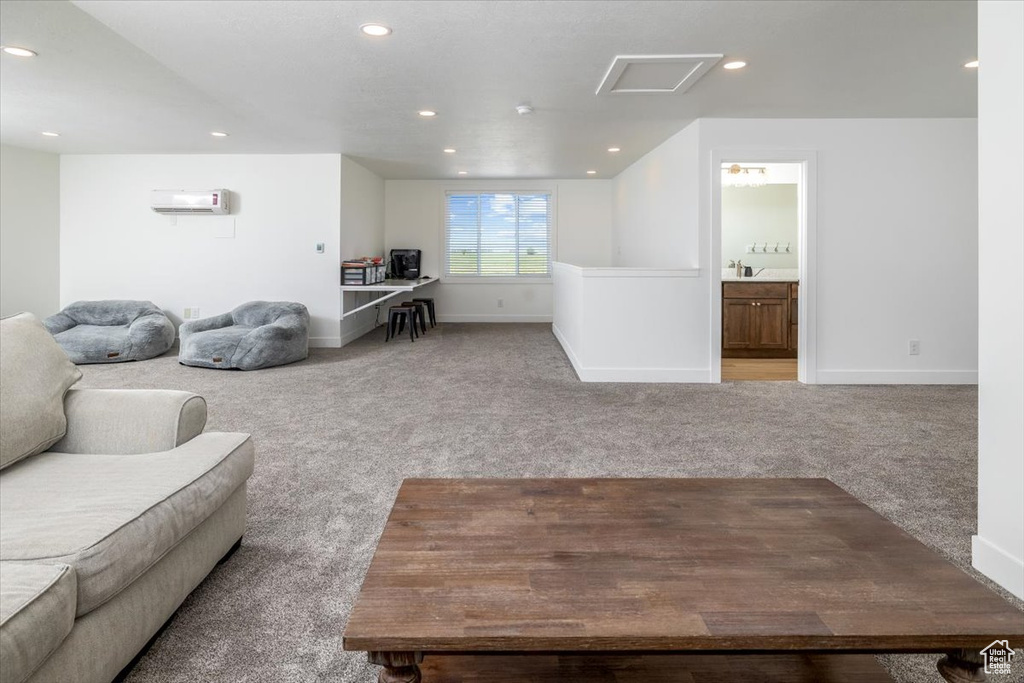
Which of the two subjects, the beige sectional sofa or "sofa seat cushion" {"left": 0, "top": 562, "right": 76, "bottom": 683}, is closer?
"sofa seat cushion" {"left": 0, "top": 562, "right": 76, "bottom": 683}

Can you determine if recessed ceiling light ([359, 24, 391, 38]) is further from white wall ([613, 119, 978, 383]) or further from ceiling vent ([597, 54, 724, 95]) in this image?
white wall ([613, 119, 978, 383])

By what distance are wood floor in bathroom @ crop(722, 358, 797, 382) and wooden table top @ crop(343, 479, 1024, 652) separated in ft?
13.6

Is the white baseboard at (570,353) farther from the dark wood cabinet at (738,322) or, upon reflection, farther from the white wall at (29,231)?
the white wall at (29,231)

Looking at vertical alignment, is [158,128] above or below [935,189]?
above

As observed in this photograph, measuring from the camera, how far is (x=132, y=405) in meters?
1.99

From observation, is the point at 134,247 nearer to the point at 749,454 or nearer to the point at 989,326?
the point at 749,454

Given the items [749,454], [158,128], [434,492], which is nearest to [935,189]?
[749,454]

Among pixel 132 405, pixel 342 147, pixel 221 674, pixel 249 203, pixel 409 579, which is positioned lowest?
pixel 221 674

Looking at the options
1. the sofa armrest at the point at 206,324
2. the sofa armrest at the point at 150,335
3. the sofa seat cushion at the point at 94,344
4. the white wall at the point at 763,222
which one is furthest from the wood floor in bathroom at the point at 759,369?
the sofa seat cushion at the point at 94,344

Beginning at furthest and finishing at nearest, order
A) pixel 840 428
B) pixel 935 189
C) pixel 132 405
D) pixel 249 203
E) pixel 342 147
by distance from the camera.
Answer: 1. pixel 249 203
2. pixel 342 147
3. pixel 935 189
4. pixel 840 428
5. pixel 132 405

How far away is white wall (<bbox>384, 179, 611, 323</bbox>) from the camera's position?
9773 millimetres

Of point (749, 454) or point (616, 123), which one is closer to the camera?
point (749, 454)

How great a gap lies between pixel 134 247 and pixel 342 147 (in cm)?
287

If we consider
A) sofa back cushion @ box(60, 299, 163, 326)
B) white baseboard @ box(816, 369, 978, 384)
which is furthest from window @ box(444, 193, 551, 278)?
white baseboard @ box(816, 369, 978, 384)
